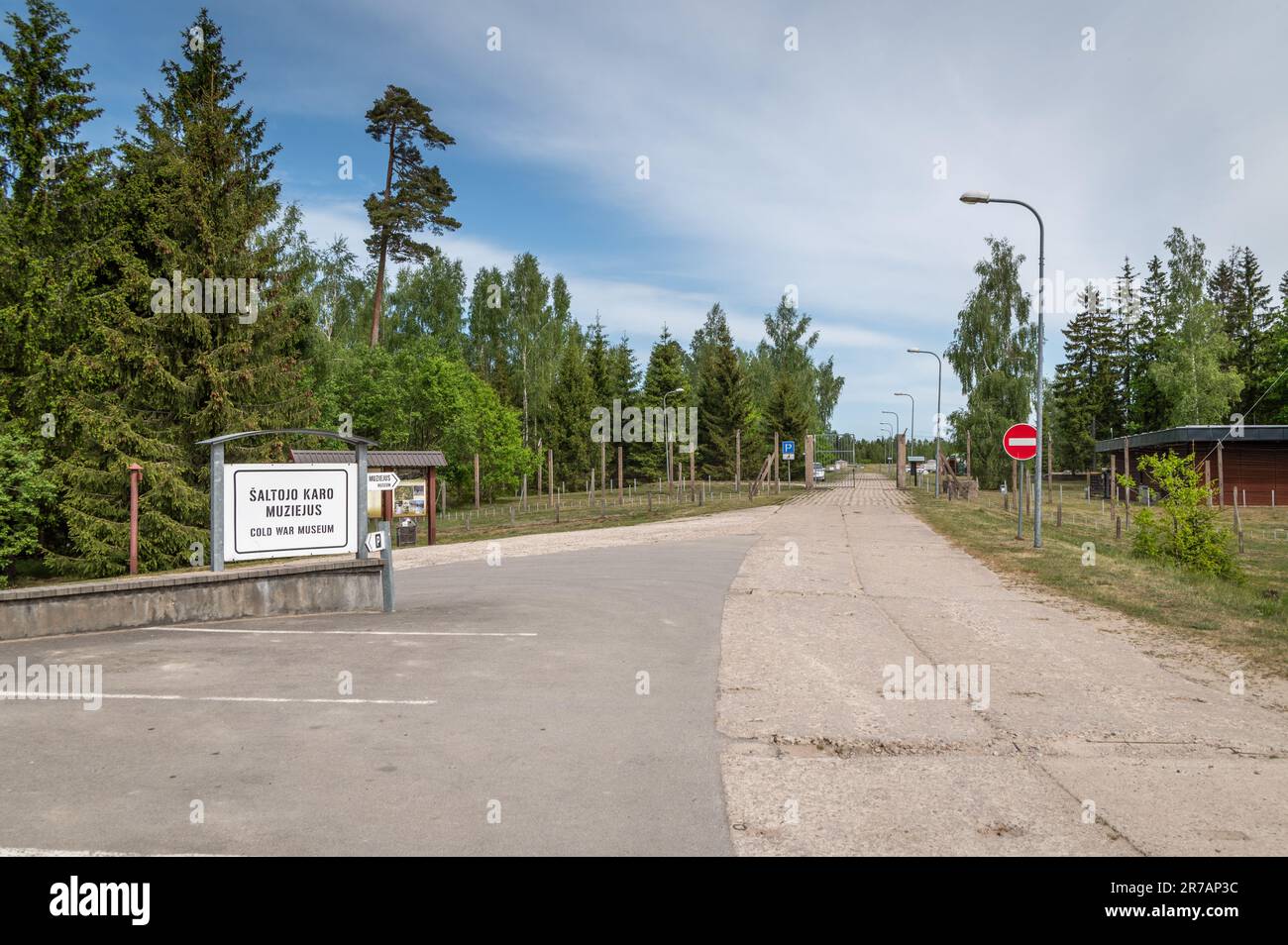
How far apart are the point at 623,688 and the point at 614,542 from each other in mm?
15423

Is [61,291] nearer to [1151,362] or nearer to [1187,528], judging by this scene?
[1187,528]

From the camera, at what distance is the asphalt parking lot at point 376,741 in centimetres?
424

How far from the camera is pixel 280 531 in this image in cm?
1159

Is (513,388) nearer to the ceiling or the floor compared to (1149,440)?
nearer to the ceiling

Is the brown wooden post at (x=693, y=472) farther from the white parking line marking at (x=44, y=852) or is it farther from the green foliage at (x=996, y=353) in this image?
the white parking line marking at (x=44, y=852)

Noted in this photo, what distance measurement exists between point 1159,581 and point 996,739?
33.4 ft

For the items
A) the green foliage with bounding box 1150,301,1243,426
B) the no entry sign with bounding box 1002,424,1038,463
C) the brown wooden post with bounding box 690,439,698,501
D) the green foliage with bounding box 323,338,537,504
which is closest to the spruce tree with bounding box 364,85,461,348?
the green foliage with bounding box 323,338,537,504

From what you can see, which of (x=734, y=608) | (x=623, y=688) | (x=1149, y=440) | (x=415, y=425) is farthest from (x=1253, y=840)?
(x=1149, y=440)

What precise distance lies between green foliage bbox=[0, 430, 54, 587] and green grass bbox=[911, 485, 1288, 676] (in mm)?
18962

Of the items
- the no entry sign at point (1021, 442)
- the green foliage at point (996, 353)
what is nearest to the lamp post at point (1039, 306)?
the no entry sign at point (1021, 442)

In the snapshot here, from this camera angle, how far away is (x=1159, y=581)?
1397cm

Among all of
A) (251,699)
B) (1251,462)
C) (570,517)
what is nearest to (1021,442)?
(251,699)

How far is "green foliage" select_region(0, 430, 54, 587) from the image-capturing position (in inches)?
617
